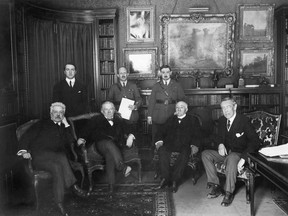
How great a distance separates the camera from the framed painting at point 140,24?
678 cm

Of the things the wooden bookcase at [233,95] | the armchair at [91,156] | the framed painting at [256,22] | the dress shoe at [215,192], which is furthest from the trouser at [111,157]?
the framed painting at [256,22]

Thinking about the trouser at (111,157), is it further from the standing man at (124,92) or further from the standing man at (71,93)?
the standing man at (124,92)

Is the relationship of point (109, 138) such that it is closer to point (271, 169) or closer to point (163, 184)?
point (163, 184)

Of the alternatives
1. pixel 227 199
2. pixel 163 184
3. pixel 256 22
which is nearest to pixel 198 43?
pixel 256 22

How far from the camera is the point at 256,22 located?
6.80 m

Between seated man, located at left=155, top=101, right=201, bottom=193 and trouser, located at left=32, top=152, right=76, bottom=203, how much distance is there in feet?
4.18

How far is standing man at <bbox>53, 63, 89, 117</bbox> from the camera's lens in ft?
16.5

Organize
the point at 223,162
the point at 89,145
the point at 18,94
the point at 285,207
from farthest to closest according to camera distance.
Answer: the point at 18,94 < the point at 89,145 < the point at 223,162 < the point at 285,207

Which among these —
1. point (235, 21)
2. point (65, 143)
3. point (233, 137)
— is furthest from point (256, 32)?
point (65, 143)

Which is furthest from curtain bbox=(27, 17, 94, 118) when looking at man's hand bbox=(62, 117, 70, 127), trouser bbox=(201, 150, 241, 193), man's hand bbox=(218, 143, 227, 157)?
man's hand bbox=(218, 143, 227, 157)

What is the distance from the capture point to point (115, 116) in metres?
4.84

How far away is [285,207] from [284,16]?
421cm

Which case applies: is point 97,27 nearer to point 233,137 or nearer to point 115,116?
point 115,116

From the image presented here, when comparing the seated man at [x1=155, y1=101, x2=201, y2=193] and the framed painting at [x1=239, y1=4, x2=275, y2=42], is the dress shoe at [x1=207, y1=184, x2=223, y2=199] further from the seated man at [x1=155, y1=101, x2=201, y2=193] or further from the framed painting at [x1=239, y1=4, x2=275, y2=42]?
the framed painting at [x1=239, y1=4, x2=275, y2=42]
